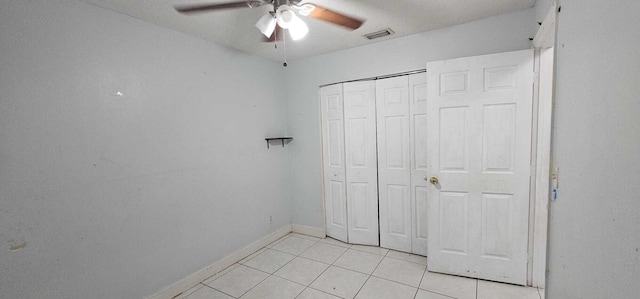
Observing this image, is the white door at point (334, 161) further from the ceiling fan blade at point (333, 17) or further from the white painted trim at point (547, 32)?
the white painted trim at point (547, 32)

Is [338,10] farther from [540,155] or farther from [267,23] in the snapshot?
[540,155]

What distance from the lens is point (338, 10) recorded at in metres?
2.09

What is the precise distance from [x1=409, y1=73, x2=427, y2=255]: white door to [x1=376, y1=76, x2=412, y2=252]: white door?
0.19 ft

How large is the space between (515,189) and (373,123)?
5.12 ft

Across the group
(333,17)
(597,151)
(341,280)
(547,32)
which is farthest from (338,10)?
(341,280)

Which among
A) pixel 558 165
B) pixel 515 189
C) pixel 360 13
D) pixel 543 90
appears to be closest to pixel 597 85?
pixel 558 165

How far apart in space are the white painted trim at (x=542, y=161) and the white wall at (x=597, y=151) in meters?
0.90

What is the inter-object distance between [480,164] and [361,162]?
52.4 inches

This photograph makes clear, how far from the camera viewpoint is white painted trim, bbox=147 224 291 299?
7.46ft

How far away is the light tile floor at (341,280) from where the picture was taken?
2.21 meters

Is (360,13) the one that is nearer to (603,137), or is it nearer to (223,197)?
(603,137)

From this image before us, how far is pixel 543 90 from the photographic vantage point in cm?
207

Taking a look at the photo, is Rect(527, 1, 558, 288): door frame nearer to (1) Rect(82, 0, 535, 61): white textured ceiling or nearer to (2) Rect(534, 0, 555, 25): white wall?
(2) Rect(534, 0, 555, 25): white wall

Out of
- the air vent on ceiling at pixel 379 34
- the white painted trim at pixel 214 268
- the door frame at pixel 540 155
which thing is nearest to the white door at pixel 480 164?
the door frame at pixel 540 155
